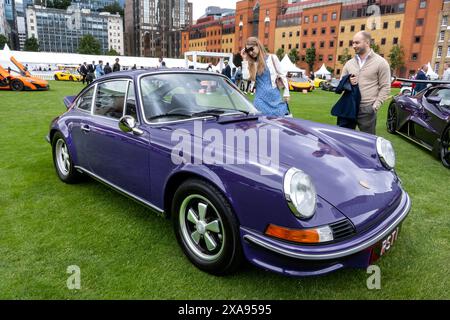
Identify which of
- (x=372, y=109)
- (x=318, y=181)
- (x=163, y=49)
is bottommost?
(x=318, y=181)

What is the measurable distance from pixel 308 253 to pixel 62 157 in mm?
3806

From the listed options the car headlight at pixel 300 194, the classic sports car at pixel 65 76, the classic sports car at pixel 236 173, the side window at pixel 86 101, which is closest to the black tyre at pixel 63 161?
the classic sports car at pixel 236 173

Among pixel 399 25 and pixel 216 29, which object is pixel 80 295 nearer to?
pixel 399 25

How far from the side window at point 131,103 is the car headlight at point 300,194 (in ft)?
Answer: 5.69

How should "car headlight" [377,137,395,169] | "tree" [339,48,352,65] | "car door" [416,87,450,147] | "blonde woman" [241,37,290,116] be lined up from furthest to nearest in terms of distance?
1. "tree" [339,48,352,65]
2. "car door" [416,87,450,147]
3. "blonde woman" [241,37,290,116]
4. "car headlight" [377,137,395,169]

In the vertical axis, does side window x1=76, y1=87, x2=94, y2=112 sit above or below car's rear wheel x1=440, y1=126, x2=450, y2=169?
above

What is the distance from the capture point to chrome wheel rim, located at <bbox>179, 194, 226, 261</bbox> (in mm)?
2484

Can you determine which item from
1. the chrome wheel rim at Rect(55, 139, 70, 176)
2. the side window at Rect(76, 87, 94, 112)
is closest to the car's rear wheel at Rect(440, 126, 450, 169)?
the side window at Rect(76, 87, 94, 112)

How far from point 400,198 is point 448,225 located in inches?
48.4

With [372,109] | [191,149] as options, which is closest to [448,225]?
[372,109]

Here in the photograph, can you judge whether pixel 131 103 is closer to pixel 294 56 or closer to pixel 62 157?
pixel 62 157

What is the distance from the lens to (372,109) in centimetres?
448

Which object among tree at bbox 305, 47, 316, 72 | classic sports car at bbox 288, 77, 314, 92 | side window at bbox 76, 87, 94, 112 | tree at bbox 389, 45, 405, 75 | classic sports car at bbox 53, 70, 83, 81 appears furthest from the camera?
tree at bbox 305, 47, 316, 72

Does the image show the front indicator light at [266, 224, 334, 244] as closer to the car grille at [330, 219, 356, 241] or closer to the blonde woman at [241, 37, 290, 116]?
the car grille at [330, 219, 356, 241]
